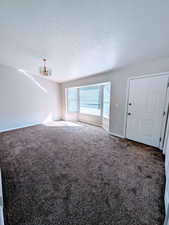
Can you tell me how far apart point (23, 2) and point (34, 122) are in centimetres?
417

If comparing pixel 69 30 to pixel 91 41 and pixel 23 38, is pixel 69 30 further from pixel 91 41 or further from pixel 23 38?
pixel 23 38

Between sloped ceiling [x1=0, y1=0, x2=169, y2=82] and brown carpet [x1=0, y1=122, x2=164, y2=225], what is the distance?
2407mm

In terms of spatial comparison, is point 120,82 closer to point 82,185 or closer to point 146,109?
point 146,109

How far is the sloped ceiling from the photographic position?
4.12 ft

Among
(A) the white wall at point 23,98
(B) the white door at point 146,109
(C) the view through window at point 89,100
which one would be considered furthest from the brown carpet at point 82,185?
(C) the view through window at point 89,100

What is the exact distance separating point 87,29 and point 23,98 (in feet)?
12.2

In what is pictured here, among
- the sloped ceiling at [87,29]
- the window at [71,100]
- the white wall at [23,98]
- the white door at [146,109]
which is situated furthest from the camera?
the window at [71,100]

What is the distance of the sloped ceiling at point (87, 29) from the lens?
4.12ft

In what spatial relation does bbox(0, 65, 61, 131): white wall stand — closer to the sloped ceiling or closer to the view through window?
the view through window

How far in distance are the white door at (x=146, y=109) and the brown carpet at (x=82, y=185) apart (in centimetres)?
39

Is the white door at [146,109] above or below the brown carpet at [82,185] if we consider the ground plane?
above

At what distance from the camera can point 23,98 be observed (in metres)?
4.05

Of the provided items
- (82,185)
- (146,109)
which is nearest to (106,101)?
(146,109)

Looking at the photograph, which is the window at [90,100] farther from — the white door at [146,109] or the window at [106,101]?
the white door at [146,109]
